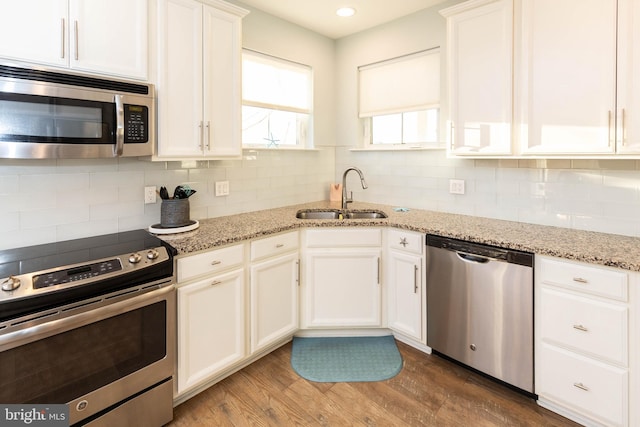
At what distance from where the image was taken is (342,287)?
8.68 feet

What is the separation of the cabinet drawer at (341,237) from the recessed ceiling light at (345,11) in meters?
1.78

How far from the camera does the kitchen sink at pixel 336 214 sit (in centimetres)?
298

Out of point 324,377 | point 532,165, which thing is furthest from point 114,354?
point 532,165

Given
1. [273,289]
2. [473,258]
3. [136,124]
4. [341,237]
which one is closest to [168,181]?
[136,124]

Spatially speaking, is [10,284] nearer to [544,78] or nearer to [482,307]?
[482,307]

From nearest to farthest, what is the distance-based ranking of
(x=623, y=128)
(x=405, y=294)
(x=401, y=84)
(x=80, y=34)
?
(x=80, y=34)
(x=623, y=128)
(x=405, y=294)
(x=401, y=84)

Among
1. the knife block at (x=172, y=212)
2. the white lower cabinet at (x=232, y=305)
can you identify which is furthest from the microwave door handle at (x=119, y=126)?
the white lower cabinet at (x=232, y=305)

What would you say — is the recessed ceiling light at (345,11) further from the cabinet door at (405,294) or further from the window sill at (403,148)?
the cabinet door at (405,294)

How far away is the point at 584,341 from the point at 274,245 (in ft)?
5.79

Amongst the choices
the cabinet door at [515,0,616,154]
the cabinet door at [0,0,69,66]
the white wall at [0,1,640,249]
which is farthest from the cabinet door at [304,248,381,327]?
the cabinet door at [0,0,69,66]

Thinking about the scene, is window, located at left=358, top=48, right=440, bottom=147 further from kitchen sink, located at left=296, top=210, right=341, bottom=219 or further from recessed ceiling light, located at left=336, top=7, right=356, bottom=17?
kitchen sink, located at left=296, top=210, right=341, bottom=219

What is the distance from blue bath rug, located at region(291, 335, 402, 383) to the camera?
229 cm

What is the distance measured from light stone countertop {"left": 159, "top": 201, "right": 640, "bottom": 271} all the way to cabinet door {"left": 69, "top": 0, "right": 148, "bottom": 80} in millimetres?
942

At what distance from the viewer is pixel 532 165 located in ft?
8.05
